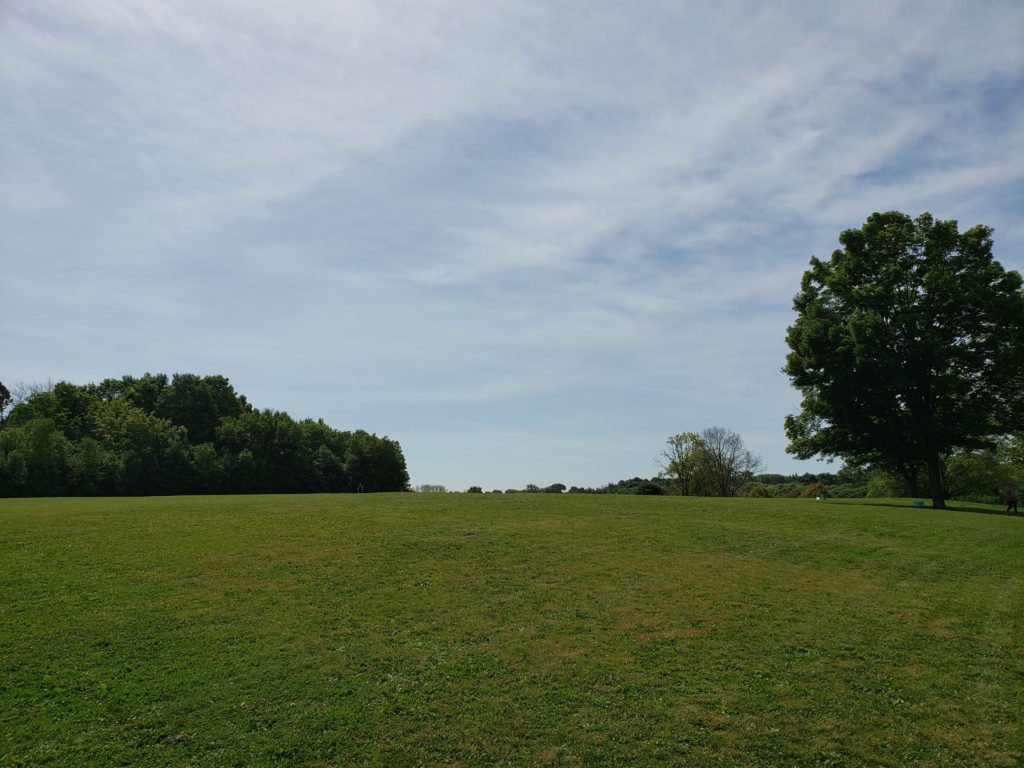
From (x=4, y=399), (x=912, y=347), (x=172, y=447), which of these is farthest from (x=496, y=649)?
(x=4, y=399)

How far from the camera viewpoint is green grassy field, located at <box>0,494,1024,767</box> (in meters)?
9.02

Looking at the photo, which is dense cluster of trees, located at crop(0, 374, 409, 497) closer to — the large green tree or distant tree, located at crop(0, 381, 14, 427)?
distant tree, located at crop(0, 381, 14, 427)

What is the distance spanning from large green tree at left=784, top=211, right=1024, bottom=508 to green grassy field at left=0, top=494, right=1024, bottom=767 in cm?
1601

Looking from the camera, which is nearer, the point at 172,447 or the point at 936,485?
the point at 936,485

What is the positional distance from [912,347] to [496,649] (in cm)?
3277

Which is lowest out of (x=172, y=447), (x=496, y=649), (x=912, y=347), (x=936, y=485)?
(x=496, y=649)

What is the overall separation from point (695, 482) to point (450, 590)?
55.4 metres

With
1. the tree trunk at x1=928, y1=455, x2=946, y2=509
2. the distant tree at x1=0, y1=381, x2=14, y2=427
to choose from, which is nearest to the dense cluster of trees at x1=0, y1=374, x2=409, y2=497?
the distant tree at x1=0, y1=381, x2=14, y2=427

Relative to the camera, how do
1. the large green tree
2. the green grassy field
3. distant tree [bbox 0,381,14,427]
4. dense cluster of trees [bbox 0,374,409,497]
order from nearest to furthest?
the green grassy field → the large green tree → dense cluster of trees [bbox 0,374,409,497] → distant tree [bbox 0,381,14,427]

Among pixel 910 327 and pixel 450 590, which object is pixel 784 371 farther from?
pixel 450 590

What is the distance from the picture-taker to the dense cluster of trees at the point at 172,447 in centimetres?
5888

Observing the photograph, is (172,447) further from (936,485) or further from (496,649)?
(936,485)

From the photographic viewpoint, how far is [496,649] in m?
12.2

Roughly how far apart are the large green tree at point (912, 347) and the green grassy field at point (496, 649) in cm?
1601
